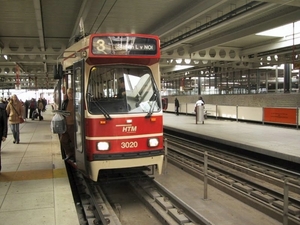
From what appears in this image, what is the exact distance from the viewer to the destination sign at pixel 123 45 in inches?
261

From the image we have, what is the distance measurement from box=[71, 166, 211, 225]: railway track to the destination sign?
270 cm

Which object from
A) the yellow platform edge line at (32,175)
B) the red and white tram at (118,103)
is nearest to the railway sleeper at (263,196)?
the red and white tram at (118,103)

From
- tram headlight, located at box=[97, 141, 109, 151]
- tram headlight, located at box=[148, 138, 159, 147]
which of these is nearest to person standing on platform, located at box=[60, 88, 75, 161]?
tram headlight, located at box=[97, 141, 109, 151]

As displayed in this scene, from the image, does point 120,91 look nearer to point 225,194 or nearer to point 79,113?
point 79,113

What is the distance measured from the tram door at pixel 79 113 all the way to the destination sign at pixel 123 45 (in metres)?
0.55

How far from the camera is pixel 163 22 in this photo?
1528 cm

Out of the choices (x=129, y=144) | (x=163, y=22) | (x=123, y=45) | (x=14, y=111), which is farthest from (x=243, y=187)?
(x=163, y=22)

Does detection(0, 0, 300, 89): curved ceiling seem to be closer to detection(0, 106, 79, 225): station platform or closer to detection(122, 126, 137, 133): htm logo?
detection(0, 106, 79, 225): station platform

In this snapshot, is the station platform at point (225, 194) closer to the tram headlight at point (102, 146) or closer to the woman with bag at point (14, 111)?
the tram headlight at point (102, 146)

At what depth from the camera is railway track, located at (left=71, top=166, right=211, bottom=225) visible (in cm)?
620

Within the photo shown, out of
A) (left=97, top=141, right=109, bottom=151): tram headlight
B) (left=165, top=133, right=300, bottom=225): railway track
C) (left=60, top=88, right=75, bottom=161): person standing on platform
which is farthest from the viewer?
(left=60, top=88, right=75, bottom=161): person standing on platform

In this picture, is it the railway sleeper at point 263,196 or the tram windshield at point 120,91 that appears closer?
the tram windshield at point 120,91

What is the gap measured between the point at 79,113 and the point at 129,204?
7.70ft

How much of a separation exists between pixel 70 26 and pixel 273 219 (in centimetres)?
1311
